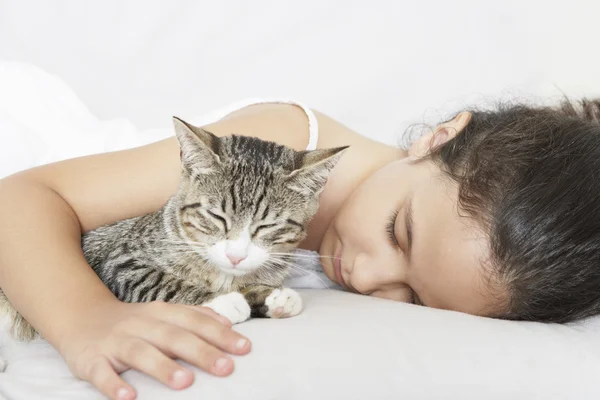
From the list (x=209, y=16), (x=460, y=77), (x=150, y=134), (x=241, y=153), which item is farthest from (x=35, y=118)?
(x=460, y=77)

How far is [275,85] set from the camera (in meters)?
2.74

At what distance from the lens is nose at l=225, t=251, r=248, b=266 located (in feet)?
4.51

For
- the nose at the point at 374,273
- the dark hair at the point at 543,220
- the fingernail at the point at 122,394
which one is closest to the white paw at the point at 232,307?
the fingernail at the point at 122,394

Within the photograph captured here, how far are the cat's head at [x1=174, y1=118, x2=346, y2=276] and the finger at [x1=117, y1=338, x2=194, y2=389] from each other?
12.5 inches


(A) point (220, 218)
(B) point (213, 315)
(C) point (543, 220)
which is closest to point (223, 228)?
(A) point (220, 218)

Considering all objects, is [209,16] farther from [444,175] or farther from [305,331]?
[305,331]

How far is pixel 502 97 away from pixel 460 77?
0.75ft

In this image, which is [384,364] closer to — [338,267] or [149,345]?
[149,345]

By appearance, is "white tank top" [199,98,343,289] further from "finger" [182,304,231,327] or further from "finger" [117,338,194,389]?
"finger" [117,338,194,389]

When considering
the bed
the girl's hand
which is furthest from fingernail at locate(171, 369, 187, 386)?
the bed

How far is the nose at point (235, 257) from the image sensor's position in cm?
138

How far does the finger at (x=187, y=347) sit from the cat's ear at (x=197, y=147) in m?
0.39

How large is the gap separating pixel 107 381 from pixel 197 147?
0.51m

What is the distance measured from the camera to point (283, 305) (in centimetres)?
132
